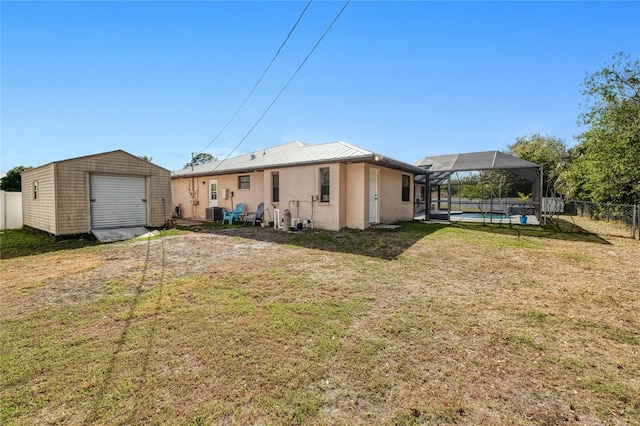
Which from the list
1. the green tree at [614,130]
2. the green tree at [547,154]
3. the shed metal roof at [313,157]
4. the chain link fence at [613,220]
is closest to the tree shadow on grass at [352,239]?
the shed metal roof at [313,157]

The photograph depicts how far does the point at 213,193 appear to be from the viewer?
15.5 metres

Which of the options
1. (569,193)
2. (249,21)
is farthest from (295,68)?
(569,193)

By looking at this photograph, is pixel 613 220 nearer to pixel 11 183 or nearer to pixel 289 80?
pixel 289 80

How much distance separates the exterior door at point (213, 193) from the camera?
15.4m

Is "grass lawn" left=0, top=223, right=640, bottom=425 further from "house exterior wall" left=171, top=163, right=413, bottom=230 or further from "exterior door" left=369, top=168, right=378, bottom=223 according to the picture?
"exterior door" left=369, top=168, right=378, bottom=223

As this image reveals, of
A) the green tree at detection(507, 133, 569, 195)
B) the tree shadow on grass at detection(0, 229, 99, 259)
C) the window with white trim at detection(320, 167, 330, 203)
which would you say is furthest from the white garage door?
the green tree at detection(507, 133, 569, 195)

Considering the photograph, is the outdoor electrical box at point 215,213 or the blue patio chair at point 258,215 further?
the outdoor electrical box at point 215,213

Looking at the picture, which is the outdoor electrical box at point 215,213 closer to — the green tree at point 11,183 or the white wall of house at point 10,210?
the white wall of house at point 10,210

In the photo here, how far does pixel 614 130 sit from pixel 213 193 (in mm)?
18606

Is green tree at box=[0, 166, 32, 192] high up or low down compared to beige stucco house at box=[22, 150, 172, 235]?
up

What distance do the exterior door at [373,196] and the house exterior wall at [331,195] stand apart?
1.11 feet

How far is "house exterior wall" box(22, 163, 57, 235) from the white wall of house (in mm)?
714

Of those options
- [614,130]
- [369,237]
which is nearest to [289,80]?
[369,237]

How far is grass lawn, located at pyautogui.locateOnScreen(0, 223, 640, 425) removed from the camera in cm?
202
